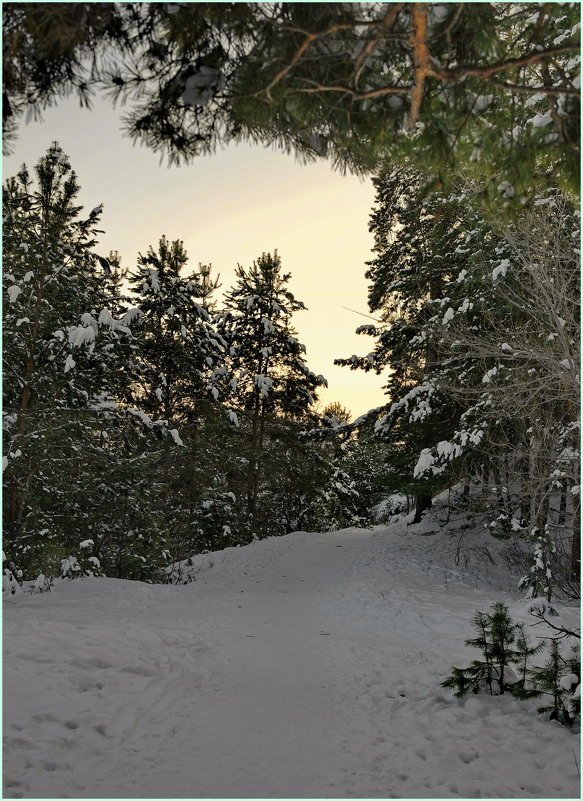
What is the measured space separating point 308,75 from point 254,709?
5.31 meters

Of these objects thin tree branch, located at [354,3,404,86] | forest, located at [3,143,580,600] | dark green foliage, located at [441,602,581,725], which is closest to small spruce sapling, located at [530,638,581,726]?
dark green foliage, located at [441,602,581,725]

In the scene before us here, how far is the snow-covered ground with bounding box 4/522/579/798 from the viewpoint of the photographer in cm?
392

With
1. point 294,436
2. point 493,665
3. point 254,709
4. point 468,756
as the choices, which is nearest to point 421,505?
point 294,436

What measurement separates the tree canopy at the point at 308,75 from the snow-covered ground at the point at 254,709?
4244 mm

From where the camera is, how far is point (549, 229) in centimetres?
820

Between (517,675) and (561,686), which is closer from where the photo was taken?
(561,686)

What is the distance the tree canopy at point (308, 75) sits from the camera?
2904mm

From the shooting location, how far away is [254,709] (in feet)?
17.4

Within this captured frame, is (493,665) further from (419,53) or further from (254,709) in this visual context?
(419,53)

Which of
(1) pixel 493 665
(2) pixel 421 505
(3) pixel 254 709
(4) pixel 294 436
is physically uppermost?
(4) pixel 294 436

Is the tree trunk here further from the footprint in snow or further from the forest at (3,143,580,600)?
the footprint in snow

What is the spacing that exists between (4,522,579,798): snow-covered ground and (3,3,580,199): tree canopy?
424 centimetres

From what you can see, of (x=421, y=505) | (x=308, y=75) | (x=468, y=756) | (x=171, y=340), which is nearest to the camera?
(x=308, y=75)

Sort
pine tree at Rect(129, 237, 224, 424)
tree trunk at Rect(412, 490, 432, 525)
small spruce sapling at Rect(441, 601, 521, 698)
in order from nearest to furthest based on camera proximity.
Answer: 1. small spruce sapling at Rect(441, 601, 521, 698)
2. pine tree at Rect(129, 237, 224, 424)
3. tree trunk at Rect(412, 490, 432, 525)
